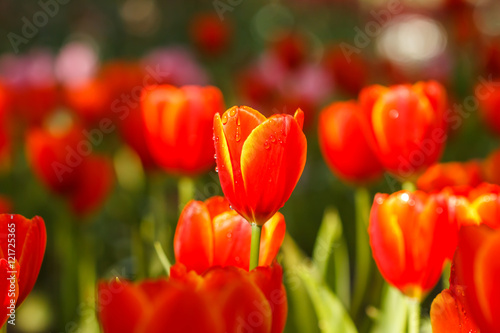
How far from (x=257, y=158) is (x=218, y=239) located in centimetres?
10

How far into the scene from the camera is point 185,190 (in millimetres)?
1133

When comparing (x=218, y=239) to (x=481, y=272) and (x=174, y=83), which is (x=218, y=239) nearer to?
(x=481, y=272)

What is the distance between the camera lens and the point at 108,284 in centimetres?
49

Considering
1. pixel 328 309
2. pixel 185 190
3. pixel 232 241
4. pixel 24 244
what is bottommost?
pixel 328 309

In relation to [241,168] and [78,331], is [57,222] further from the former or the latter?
[241,168]

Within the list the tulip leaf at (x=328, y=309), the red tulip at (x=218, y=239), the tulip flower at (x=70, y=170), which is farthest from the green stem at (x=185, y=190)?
the red tulip at (x=218, y=239)

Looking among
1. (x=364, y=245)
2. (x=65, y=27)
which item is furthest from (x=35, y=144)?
(x=65, y=27)

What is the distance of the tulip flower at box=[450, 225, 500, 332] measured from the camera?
0.45 meters

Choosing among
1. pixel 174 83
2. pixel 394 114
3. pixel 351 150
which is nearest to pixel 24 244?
pixel 394 114

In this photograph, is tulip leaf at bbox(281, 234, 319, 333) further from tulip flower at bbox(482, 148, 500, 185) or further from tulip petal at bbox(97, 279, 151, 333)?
tulip petal at bbox(97, 279, 151, 333)

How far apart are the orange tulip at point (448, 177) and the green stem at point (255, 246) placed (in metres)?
0.37

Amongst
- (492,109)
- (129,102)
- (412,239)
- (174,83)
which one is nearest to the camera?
(412,239)

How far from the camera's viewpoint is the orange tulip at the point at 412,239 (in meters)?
0.63

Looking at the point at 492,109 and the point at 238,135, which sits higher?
the point at 238,135
